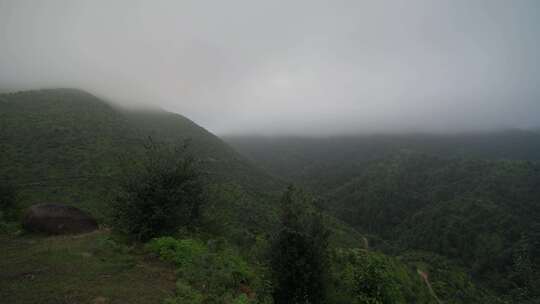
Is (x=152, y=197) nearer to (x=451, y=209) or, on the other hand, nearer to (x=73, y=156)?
(x=73, y=156)

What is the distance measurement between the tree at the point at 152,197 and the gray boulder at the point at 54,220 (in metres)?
2.76

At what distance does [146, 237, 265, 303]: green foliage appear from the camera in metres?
7.19

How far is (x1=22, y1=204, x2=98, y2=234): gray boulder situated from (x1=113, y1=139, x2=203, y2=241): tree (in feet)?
9.06

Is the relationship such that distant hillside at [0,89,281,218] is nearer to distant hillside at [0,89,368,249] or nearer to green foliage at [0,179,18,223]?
distant hillside at [0,89,368,249]

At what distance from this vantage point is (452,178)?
12619 cm

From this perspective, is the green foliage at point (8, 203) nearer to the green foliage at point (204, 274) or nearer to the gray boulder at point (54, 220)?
the gray boulder at point (54, 220)

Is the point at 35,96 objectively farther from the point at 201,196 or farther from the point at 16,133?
the point at 201,196

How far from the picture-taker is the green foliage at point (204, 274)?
719 centimetres

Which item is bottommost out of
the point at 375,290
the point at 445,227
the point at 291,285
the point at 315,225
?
the point at 445,227

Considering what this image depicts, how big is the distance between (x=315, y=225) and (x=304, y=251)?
1.01 meters

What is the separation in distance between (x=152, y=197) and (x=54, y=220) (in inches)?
194

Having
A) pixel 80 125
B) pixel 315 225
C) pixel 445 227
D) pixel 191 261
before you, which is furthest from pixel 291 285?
pixel 445 227

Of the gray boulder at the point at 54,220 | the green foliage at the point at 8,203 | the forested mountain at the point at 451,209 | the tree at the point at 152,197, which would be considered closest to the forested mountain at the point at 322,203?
the forested mountain at the point at 451,209

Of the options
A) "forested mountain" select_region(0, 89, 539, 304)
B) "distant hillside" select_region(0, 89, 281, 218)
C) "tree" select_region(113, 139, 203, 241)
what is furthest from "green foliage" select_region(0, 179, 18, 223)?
"tree" select_region(113, 139, 203, 241)
